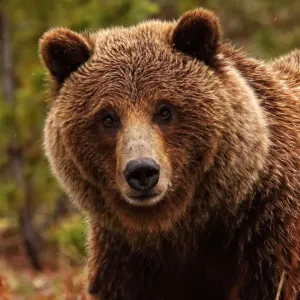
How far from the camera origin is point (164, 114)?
16.8 feet

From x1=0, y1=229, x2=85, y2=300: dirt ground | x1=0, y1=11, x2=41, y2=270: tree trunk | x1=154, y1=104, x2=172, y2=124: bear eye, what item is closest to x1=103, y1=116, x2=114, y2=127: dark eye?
x1=154, y1=104, x2=172, y2=124: bear eye

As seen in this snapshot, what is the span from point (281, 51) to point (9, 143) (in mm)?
5220

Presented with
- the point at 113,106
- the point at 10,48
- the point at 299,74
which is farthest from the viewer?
the point at 10,48

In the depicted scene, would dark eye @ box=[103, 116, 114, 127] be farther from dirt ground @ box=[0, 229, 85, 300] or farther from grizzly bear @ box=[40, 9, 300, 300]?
dirt ground @ box=[0, 229, 85, 300]

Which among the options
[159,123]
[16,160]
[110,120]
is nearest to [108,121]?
[110,120]

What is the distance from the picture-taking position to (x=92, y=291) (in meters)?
5.62

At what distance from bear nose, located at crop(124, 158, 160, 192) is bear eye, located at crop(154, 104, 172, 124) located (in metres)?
0.44

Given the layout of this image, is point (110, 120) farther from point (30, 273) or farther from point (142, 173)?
point (30, 273)

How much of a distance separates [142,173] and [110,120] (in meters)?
0.57

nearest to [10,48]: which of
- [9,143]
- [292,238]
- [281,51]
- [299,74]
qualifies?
[9,143]

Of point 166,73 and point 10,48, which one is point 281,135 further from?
point 10,48

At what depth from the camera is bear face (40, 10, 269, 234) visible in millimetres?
5086

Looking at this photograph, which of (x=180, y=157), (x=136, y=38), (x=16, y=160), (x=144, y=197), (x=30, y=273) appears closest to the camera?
(x=144, y=197)

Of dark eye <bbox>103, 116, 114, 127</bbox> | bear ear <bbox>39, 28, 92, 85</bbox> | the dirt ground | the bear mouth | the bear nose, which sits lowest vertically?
the dirt ground
